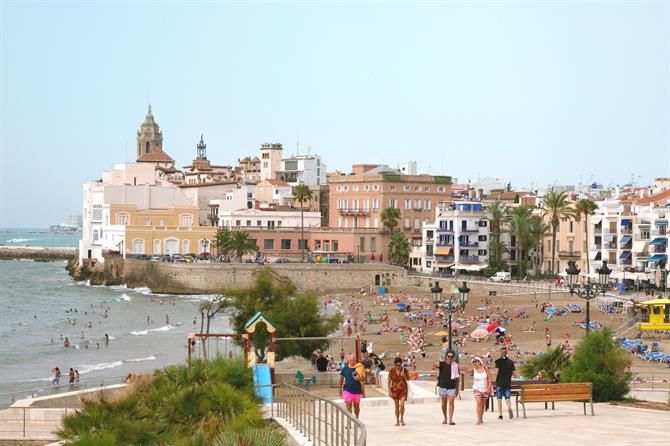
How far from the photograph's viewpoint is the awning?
67938 mm

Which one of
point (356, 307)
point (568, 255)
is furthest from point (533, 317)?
point (568, 255)

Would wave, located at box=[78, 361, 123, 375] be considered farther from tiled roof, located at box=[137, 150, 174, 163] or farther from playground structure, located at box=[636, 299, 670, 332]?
tiled roof, located at box=[137, 150, 174, 163]

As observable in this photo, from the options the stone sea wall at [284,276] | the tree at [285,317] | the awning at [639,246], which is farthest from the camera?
the stone sea wall at [284,276]

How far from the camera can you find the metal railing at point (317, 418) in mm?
11562

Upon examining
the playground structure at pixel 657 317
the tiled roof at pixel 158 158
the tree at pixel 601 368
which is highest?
the tiled roof at pixel 158 158

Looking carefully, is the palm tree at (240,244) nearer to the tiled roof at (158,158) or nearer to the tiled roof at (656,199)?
the tiled roof at (656,199)

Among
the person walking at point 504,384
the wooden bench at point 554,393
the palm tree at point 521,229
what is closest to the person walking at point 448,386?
the person walking at point 504,384

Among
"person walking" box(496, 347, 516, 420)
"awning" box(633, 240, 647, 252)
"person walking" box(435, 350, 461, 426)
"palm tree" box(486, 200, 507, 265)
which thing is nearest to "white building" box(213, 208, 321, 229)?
"palm tree" box(486, 200, 507, 265)

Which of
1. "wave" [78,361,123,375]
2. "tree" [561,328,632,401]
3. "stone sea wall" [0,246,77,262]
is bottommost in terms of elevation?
"wave" [78,361,123,375]

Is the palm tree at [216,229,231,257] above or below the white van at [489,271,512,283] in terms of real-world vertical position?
above

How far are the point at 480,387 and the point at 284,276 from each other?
62.0m

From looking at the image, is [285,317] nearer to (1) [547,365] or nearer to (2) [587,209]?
(1) [547,365]

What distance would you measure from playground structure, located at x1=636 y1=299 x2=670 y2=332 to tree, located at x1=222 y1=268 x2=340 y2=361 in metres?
16.6

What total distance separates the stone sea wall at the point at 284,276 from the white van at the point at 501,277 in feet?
19.8
